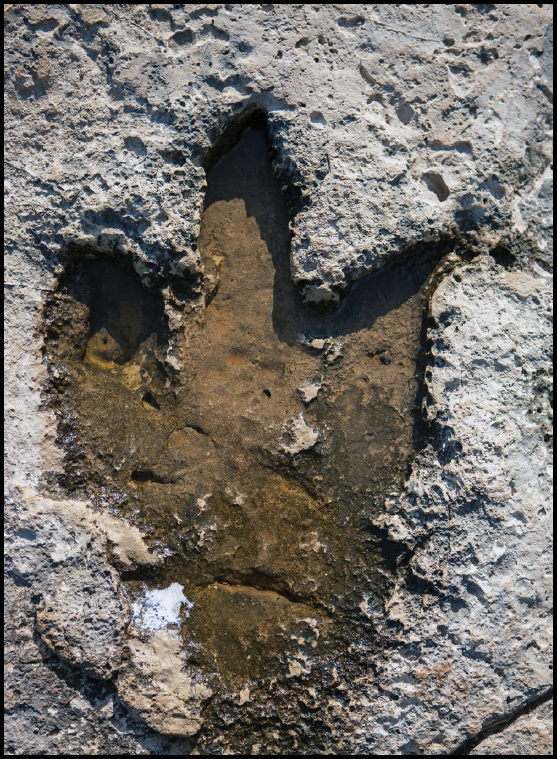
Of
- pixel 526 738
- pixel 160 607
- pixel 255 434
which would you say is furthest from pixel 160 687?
pixel 526 738

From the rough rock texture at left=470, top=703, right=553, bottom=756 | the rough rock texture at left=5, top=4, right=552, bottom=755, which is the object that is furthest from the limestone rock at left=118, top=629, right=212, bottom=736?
the rough rock texture at left=470, top=703, right=553, bottom=756

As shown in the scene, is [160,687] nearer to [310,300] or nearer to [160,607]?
[160,607]

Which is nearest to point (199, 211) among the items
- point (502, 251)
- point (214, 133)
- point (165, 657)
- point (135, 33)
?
point (214, 133)

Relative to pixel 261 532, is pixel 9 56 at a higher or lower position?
higher

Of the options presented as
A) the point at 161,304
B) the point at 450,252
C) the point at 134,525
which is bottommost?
the point at 134,525

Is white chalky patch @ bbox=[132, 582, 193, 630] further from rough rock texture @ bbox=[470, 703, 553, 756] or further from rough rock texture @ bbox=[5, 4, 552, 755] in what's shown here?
rough rock texture @ bbox=[470, 703, 553, 756]

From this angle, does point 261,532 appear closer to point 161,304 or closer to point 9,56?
point 161,304

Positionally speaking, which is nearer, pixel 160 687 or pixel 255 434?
pixel 160 687
